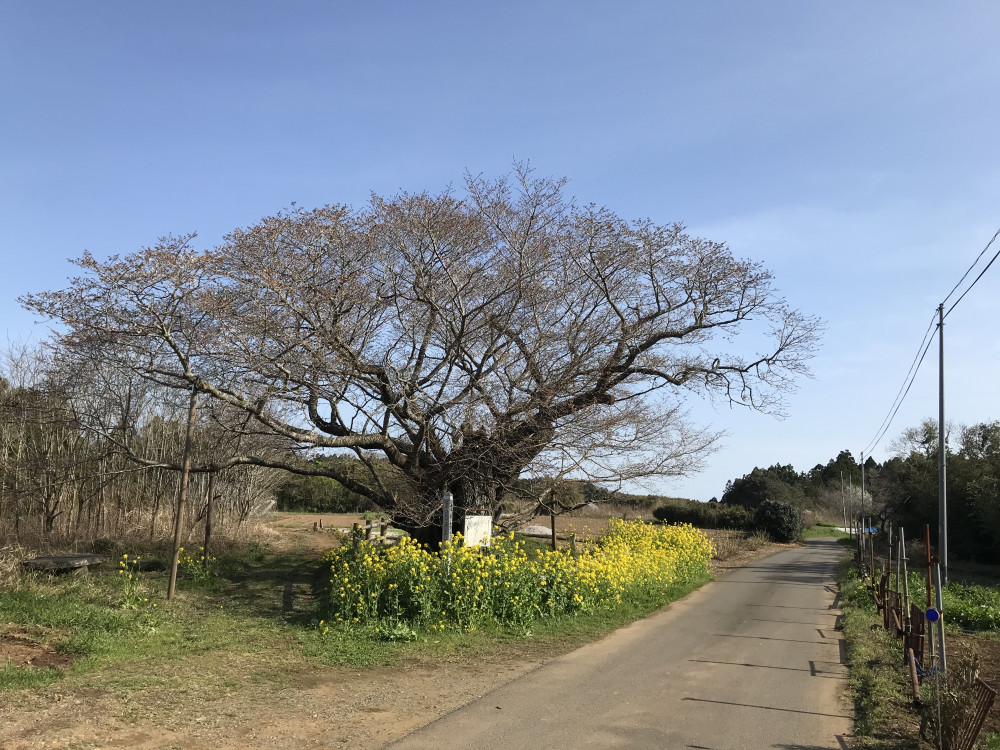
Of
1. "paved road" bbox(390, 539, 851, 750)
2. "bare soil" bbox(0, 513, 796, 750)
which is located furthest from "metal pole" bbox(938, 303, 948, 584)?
"bare soil" bbox(0, 513, 796, 750)

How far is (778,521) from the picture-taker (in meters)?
37.8

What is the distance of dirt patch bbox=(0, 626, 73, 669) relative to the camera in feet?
23.0

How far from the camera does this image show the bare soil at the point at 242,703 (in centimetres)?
538

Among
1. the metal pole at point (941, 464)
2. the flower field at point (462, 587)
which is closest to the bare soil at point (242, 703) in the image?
the flower field at point (462, 587)

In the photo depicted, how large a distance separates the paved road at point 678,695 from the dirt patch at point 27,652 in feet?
12.6

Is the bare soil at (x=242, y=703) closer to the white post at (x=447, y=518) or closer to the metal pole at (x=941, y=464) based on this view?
the white post at (x=447, y=518)

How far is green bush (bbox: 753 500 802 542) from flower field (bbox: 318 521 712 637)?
27.4 meters

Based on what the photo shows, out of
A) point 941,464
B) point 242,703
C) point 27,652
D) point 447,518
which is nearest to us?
point 242,703

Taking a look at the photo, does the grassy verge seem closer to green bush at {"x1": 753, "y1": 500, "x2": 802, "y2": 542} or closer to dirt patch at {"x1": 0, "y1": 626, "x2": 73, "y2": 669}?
dirt patch at {"x1": 0, "y1": 626, "x2": 73, "y2": 669}

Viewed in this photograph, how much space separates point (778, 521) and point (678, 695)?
33.3 metres

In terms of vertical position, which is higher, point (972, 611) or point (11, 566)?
point (11, 566)

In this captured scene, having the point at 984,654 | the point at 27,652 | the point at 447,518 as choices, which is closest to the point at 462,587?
the point at 447,518

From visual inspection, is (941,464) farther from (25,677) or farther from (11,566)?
(11,566)

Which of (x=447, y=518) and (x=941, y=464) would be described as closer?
(x=447, y=518)
